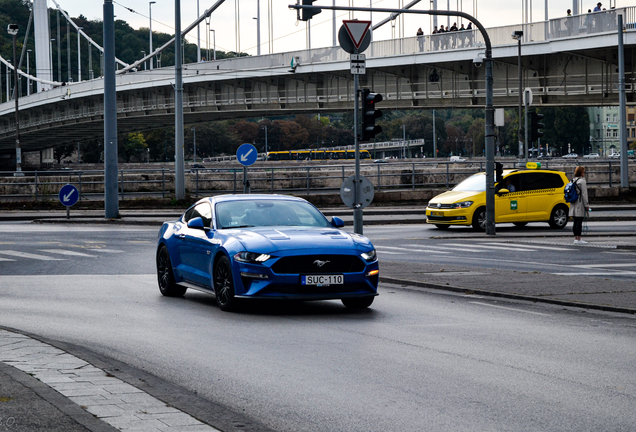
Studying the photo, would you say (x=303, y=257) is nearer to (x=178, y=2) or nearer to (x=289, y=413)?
(x=289, y=413)

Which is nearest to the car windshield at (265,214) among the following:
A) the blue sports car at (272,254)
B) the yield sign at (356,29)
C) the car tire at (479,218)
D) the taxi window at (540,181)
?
the blue sports car at (272,254)

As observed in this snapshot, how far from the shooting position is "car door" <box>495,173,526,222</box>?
2678cm

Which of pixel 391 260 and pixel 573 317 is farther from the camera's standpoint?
pixel 391 260

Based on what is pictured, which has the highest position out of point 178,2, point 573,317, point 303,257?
point 178,2

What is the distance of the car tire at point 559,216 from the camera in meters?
27.4

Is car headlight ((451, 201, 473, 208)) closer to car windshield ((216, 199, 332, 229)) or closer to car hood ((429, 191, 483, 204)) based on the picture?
car hood ((429, 191, 483, 204))

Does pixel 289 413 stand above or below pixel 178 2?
below

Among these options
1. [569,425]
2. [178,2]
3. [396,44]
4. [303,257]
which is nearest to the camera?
[569,425]

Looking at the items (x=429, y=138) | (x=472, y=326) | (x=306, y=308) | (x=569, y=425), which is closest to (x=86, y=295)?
(x=306, y=308)

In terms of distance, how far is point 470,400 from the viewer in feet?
19.7

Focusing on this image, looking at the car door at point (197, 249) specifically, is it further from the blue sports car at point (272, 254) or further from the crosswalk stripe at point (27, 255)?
the crosswalk stripe at point (27, 255)

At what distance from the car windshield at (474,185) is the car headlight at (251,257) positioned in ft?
57.0

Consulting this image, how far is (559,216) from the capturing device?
2747 cm

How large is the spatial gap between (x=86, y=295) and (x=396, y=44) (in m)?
43.3
